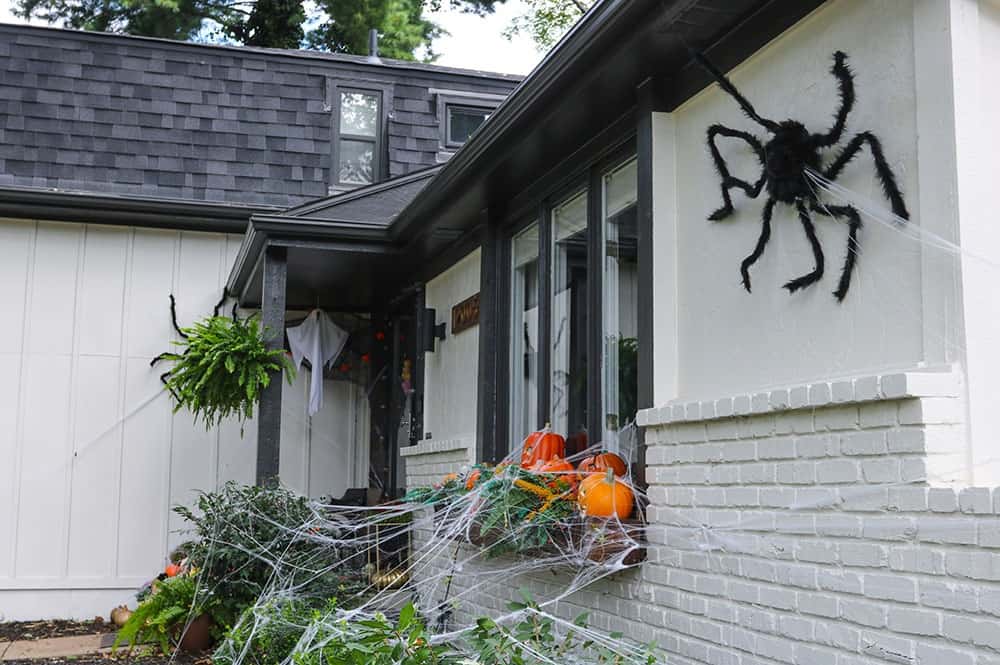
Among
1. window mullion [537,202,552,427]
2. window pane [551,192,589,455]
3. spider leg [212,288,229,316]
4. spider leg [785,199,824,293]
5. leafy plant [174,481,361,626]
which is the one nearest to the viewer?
spider leg [785,199,824,293]

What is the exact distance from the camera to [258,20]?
19.0 metres

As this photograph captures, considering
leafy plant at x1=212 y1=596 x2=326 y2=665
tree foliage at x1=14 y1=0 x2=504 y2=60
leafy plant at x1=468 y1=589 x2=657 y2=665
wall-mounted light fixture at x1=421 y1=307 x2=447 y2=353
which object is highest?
tree foliage at x1=14 y1=0 x2=504 y2=60

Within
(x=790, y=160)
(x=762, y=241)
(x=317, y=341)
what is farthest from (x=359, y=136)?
(x=790, y=160)

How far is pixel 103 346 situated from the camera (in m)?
9.18

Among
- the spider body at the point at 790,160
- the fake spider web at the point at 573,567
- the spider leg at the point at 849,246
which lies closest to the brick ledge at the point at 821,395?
the fake spider web at the point at 573,567

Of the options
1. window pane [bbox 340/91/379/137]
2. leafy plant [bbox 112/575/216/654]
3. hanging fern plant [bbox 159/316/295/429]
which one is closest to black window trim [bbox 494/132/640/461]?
hanging fern plant [bbox 159/316/295/429]

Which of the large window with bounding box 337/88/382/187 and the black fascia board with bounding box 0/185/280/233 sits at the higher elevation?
the large window with bounding box 337/88/382/187

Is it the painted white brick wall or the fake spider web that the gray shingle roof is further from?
the painted white brick wall

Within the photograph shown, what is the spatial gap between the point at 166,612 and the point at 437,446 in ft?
6.43

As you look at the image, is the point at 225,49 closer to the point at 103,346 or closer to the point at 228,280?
the point at 228,280

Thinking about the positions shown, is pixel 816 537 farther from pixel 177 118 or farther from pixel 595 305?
pixel 177 118

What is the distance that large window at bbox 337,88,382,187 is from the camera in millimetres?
10086

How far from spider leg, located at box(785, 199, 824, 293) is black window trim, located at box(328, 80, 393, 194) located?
22.5ft

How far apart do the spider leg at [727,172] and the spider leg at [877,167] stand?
0.39m
